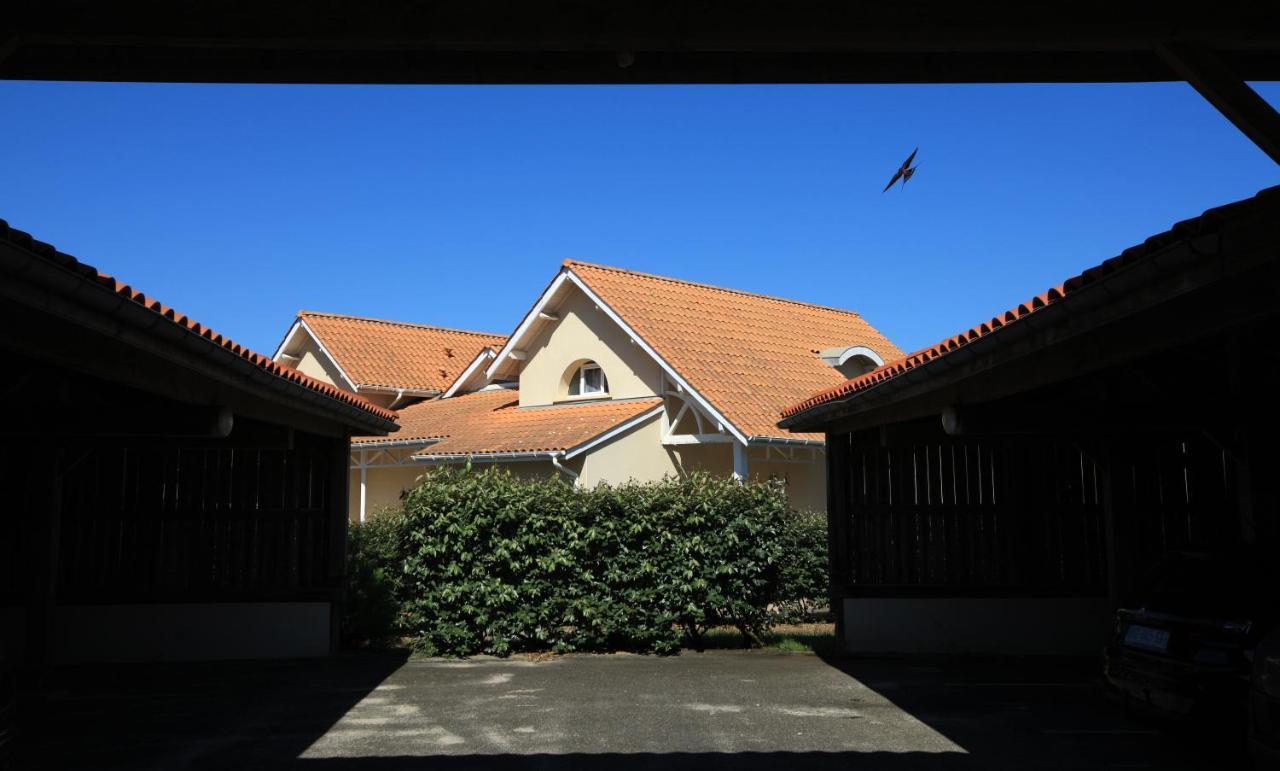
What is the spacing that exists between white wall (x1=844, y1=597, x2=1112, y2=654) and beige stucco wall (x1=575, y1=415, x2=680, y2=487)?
658cm

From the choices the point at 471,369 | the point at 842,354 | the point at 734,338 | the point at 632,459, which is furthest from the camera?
the point at 471,369

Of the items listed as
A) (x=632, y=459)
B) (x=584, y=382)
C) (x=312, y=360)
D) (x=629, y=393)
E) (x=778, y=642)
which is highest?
(x=312, y=360)

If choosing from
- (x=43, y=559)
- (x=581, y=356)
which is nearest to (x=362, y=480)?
(x=581, y=356)

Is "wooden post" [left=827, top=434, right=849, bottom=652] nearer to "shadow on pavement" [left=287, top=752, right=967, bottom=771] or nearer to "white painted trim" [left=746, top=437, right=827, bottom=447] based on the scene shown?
"white painted trim" [left=746, top=437, right=827, bottom=447]

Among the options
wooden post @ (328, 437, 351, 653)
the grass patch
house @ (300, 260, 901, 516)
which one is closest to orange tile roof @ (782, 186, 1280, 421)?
the grass patch

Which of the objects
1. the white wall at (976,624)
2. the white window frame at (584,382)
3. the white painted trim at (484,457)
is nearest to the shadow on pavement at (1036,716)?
the white wall at (976,624)

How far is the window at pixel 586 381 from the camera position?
991 inches

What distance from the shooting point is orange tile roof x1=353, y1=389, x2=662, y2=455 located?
22.1 metres

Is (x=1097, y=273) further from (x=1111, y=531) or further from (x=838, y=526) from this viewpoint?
(x=838, y=526)

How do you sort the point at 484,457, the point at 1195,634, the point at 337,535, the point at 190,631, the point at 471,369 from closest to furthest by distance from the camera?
1. the point at 1195,634
2. the point at 190,631
3. the point at 337,535
4. the point at 484,457
5. the point at 471,369

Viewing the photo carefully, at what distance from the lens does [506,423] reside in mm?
24656

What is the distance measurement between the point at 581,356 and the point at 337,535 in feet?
31.4

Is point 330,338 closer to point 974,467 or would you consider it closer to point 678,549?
point 678,549
